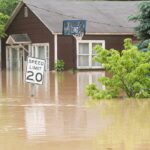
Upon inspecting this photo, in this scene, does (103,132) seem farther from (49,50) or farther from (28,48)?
(28,48)

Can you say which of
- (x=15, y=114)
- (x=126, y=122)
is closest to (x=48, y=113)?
(x=15, y=114)

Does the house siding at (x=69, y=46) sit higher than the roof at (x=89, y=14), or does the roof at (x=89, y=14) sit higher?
the roof at (x=89, y=14)

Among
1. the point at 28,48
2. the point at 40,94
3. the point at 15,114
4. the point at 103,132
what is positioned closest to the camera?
the point at 103,132

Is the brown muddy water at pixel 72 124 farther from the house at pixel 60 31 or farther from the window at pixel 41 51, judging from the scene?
the window at pixel 41 51

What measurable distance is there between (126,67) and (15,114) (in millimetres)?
5097

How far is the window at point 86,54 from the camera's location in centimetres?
4434

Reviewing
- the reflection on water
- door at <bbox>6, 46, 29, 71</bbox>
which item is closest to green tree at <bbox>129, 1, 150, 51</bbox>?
the reflection on water

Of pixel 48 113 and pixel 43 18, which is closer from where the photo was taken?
pixel 48 113

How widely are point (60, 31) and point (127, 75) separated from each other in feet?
83.3

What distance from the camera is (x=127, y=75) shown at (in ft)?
58.3

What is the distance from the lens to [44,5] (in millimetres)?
46875

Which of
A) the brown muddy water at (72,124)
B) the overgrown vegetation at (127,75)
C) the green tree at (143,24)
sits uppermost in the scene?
the green tree at (143,24)

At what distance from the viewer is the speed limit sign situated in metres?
19.2

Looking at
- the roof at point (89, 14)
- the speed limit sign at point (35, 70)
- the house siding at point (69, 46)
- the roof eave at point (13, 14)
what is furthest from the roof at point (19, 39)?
the speed limit sign at point (35, 70)
